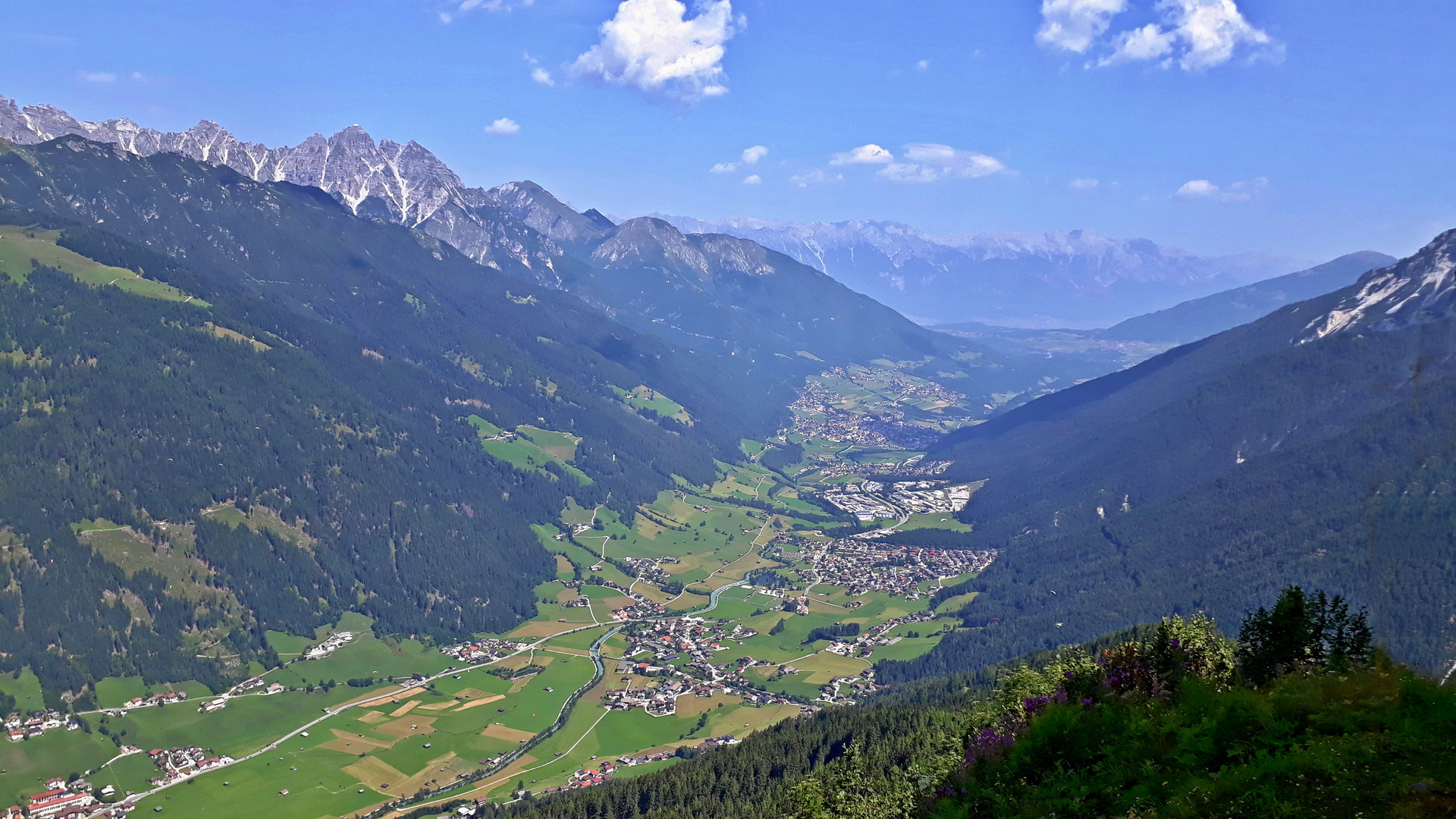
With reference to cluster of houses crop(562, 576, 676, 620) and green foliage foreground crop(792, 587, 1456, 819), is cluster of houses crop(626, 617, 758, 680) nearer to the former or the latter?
cluster of houses crop(562, 576, 676, 620)

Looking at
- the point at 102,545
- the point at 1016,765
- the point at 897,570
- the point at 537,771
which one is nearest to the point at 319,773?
the point at 537,771

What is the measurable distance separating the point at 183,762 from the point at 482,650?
50.9m

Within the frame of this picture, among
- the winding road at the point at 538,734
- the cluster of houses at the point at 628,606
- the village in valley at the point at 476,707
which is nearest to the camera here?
the village in valley at the point at 476,707

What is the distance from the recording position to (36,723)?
113 m

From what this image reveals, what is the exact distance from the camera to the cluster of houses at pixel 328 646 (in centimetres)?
14598

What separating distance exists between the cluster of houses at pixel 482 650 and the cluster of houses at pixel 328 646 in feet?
50.4

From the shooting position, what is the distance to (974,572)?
196 metres

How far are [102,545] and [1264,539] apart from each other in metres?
183

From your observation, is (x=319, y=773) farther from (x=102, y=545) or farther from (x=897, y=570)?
(x=897, y=570)

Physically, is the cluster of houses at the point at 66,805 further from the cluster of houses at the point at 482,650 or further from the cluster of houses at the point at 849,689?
the cluster of houses at the point at 849,689

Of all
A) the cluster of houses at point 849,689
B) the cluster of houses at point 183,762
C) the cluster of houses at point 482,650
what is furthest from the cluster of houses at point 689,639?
the cluster of houses at point 183,762

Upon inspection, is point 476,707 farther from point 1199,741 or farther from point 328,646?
point 1199,741

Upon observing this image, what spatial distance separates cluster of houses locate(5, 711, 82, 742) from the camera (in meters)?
110

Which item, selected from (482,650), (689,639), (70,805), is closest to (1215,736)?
(70,805)
